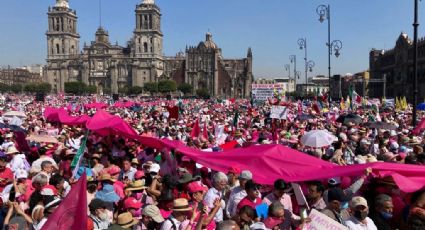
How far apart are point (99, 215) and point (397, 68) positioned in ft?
282

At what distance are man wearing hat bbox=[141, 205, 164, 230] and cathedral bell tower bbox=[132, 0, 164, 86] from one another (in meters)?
120

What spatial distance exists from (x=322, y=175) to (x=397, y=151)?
527 cm

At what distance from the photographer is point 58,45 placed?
131000 millimetres

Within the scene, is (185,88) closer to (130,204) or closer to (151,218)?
(130,204)

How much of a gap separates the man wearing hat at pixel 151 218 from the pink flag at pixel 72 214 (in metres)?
1.09

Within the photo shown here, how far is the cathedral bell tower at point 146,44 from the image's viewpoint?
12306 centimetres

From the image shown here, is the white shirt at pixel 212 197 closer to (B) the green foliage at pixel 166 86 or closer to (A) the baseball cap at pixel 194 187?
(A) the baseball cap at pixel 194 187

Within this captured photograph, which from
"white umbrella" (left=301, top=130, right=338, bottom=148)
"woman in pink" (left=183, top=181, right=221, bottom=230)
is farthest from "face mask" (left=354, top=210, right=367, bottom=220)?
"white umbrella" (left=301, top=130, right=338, bottom=148)

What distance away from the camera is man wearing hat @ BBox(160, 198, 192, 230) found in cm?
447

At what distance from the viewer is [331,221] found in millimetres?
4281

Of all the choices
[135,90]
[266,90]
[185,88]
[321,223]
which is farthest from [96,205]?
[135,90]

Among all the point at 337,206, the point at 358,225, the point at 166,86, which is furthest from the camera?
the point at 166,86

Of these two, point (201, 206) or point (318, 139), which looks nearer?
point (201, 206)

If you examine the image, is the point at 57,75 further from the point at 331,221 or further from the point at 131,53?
the point at 331,221
